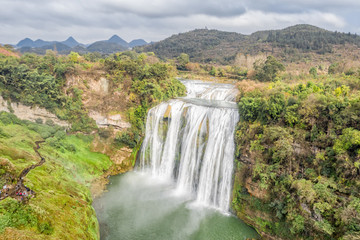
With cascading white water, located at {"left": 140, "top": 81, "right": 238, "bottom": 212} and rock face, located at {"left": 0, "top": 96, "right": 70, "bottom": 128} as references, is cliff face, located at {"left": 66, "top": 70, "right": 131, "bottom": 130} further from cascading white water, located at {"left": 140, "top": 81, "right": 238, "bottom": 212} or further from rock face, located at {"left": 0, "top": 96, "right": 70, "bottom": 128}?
cascading white water, located at {"left": 140, "top": 81, "right": 238, "bottom": 212}

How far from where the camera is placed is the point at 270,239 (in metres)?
12.9

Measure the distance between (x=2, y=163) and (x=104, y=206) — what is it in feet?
23.7

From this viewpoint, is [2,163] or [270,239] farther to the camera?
[270,239]

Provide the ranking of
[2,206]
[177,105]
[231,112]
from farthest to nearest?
[177,105]
[231,112]
[2,206]

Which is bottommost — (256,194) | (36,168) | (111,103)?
(256,194)

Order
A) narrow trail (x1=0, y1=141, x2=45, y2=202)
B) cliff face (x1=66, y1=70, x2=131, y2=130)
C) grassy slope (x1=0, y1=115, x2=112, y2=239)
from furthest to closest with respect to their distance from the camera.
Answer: cliff face (x1=66, y1=70, x2=131, y2=130), narrow trail (x1=0, y1=141, x2=45, y2=202), grassy slope (x1=0, y1=115, x2=112, y2=239)

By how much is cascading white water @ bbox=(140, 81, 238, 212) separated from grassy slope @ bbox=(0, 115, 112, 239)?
5637 mm

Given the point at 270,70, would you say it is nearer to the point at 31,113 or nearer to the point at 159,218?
the point at 159,218

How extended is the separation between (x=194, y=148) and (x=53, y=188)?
1084 centimetres

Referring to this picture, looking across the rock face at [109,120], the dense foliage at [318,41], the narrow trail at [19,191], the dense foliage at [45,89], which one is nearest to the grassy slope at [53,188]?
the narrow trail at [19,191]

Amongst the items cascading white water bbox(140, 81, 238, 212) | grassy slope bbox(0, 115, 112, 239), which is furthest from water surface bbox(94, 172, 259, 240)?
grassy slope bbox(0, 115, 112, 239)

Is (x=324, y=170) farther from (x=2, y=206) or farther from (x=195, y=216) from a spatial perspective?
(x=2, y=206)

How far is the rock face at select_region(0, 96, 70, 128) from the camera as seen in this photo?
23394 millimetres

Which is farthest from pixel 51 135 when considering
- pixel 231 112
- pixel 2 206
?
pixel 231 112
